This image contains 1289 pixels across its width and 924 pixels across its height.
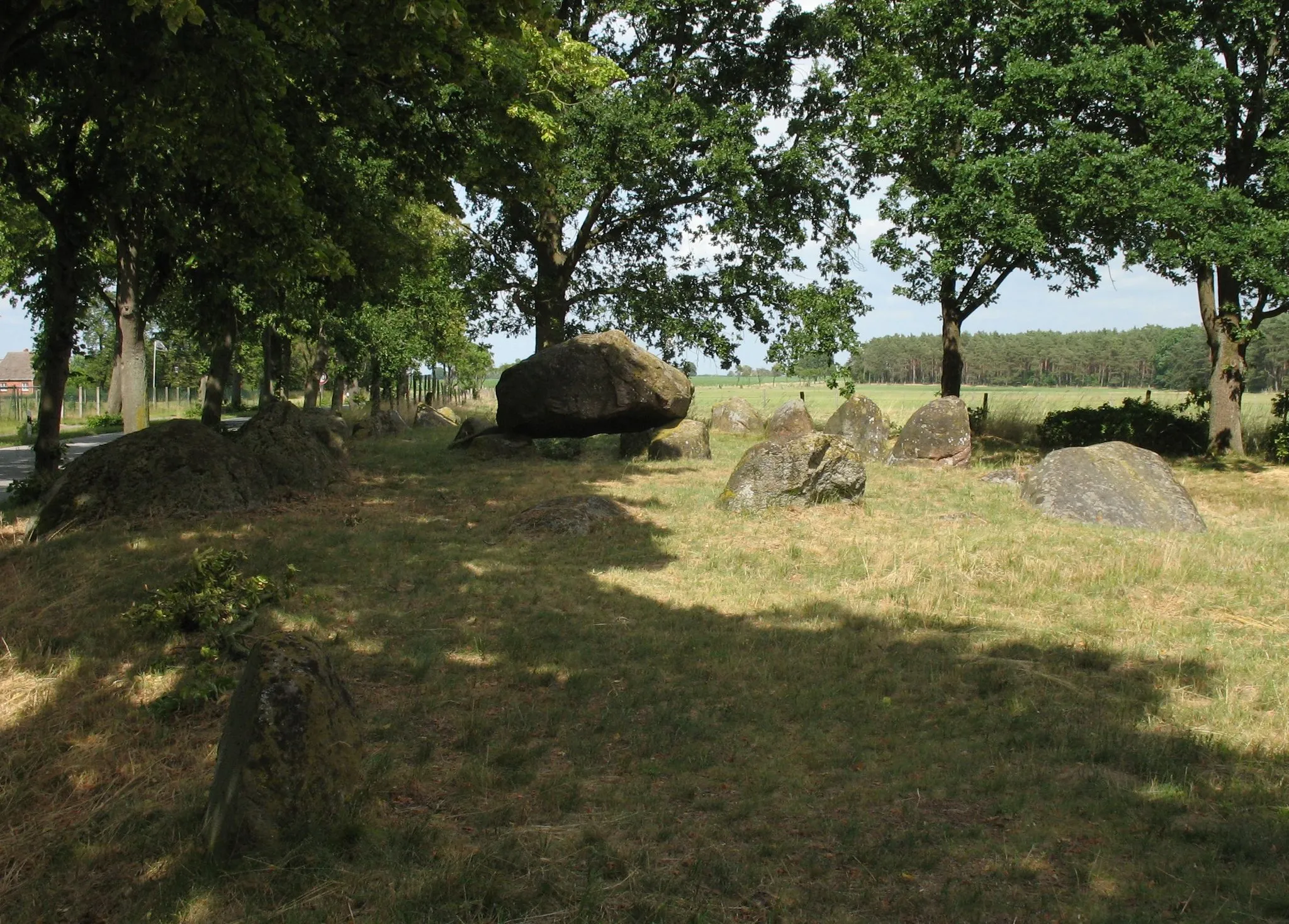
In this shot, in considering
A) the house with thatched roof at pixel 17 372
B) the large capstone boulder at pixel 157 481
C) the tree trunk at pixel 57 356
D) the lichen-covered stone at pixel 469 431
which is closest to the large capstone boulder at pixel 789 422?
the lichen-covered stone at pixel 469 431

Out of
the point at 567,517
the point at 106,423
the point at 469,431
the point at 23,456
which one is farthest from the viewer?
the point at 106,423

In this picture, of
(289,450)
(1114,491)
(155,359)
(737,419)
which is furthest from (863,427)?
(155,359)

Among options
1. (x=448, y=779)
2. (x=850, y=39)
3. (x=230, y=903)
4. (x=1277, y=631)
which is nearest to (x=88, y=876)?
(x=230, y=903)

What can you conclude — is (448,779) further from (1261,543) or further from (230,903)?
(1261,543)

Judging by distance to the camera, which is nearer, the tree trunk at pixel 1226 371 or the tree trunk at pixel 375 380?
the tree trunk at pixel 1226 371

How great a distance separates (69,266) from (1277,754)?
544 inches

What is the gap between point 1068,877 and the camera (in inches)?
150

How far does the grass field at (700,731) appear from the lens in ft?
12.5

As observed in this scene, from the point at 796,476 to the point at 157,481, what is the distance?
8380 millimetres

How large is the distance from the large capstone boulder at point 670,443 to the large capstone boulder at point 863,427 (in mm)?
3611

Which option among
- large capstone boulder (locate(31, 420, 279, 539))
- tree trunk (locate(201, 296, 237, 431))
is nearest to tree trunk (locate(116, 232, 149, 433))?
tree trunk (locate(201, 296, 237, 431))

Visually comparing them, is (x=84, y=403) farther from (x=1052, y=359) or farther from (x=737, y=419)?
(x=1052, y=359)

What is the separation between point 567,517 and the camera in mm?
11477

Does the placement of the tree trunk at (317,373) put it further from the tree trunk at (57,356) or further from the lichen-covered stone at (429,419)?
the tree trunk at (57,356)
